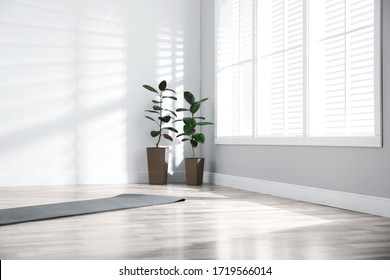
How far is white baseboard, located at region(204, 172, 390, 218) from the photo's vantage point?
3.90 meters

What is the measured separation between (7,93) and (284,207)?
346 centimetres

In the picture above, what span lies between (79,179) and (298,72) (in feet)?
9.55

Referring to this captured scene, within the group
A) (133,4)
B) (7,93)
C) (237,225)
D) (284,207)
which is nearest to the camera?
(237,225)

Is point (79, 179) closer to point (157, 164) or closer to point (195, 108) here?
point (157, 164)

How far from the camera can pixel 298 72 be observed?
493cm

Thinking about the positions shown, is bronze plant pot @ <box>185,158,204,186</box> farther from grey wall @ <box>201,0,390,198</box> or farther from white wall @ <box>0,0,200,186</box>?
white wall @ <box>0,0,200,186</box>

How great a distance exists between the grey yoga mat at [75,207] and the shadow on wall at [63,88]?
5.60ft

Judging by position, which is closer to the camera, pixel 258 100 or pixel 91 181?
pixel 258 100

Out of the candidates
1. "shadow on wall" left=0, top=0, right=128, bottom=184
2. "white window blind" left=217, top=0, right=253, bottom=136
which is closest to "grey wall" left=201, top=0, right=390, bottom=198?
"white window blind" left=217, top=0, right=253, bottom=136

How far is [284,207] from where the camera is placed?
4355mm

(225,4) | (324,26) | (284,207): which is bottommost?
(284,207)

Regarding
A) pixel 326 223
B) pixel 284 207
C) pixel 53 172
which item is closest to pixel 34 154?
pixel 53 172
